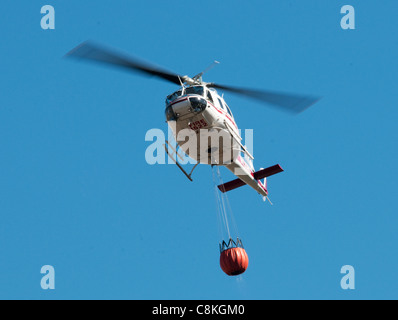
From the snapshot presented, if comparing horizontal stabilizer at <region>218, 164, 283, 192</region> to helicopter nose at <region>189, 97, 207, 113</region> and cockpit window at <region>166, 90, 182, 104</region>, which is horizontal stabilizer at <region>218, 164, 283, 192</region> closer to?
helicopter nose at <region>189, 97, 207, 113</region>

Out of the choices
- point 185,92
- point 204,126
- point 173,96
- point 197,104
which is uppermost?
point 185,92

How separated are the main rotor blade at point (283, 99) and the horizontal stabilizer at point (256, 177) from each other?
5.54 m

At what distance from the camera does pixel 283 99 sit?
34094mm

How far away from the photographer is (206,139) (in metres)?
34.7

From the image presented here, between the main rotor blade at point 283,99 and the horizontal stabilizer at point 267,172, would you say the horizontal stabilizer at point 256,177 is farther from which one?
the main rotor blade at point 283,99

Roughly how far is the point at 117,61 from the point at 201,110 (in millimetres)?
4792

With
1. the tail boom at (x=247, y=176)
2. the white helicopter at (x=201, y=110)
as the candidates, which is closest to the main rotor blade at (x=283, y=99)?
the white helicopter at (x=201, y=110)

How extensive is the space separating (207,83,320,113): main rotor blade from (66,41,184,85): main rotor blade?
12.5 feet

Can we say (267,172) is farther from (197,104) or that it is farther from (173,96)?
(173,96)

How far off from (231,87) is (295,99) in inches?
149

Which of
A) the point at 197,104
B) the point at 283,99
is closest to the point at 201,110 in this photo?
the point at 197,104

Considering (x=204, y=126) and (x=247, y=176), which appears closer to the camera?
(x=204, y=126)

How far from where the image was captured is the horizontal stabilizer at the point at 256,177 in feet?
128
